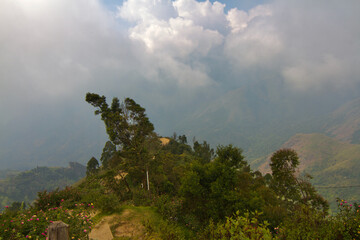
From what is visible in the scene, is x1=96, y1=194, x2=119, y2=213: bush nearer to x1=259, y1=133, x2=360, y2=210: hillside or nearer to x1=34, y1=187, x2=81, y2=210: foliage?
x1=34, y1=187, x2=81, y2=210: foliage

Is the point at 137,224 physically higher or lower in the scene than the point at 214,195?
lower

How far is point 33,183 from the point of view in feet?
509

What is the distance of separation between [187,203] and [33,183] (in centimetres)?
19437

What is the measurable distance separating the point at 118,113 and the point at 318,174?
193 metres

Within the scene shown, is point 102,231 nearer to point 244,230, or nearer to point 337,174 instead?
point 244,230

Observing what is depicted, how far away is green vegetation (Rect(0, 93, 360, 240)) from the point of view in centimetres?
636

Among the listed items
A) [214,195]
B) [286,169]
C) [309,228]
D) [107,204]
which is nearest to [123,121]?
[107,204]

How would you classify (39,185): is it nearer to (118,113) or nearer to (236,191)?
(118,113)

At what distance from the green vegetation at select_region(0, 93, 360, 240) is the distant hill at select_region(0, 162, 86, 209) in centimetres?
14255

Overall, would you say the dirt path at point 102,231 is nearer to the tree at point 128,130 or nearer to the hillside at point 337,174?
the tree at point 128,130

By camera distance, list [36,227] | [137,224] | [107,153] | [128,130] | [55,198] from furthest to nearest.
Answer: [107,153] → [128,130] → [55,198] → [137,224] → [36,227]

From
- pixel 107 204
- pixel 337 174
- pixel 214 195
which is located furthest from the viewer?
pixel 337 174

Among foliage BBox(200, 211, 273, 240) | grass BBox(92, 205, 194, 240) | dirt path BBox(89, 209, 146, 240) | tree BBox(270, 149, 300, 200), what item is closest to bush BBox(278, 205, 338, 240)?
foliage BBox(200, 211, 273, 240)

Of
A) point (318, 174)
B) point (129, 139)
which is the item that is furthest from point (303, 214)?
point (318, 174)
